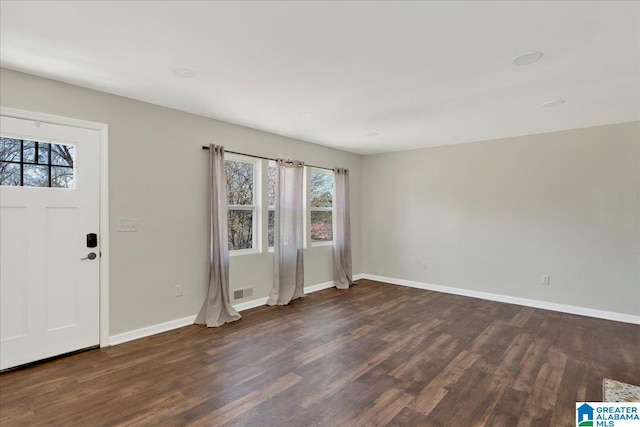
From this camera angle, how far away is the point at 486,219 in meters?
5.19

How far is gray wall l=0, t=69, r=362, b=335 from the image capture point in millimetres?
3084

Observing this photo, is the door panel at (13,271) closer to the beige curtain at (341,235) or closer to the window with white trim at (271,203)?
the window with white trim at (271,203)

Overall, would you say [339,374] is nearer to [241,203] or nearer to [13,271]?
[241,203]

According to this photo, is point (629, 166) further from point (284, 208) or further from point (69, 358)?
point (69, 358)

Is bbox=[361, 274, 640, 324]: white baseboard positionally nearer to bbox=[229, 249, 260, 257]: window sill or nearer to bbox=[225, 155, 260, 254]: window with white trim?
bbox=[229, 249, 260, 257]: window sill

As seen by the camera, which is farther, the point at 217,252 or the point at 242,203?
the point at 242,203

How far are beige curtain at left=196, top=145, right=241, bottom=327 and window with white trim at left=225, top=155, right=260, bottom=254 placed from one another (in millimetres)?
326

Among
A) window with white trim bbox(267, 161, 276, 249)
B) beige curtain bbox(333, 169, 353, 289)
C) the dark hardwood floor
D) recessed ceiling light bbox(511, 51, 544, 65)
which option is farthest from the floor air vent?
recessed ceiling light bbox(511, 51, 544, 65)

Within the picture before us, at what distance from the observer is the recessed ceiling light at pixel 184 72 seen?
8.91ft

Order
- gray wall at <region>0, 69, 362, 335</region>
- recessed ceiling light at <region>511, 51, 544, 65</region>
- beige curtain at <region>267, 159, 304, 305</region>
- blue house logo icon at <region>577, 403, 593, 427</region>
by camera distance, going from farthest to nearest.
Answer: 1. beige curtain at <region>267, 159, 304, 305</region>
2. gray wall at <region>0, 69, 362, 335</region>
3. recessed ceiling light at <region>511, 51, 544, 65</region>
4. blue house logo icon at <region>577, 403, 593, 427</region>

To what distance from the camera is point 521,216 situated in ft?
16.0

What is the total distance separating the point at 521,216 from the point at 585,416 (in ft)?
11.3

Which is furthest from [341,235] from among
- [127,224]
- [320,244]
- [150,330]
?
[127,224]

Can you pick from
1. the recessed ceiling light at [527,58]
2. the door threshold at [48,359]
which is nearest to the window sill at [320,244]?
the door threshold at [48,359]
